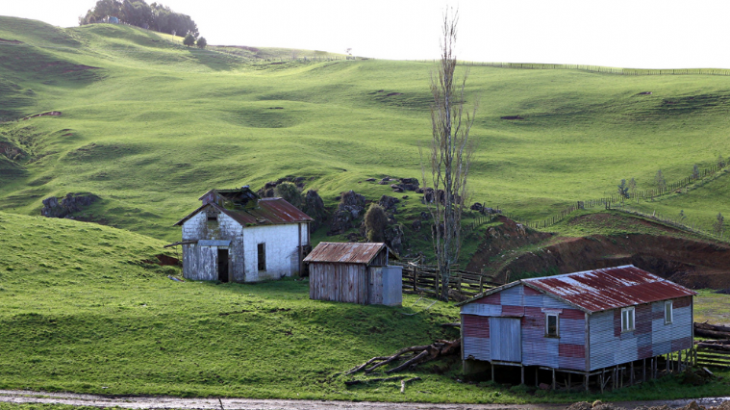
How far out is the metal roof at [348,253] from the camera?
40344mm

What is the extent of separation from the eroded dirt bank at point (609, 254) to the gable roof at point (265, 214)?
47.5 feet

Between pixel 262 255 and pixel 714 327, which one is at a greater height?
pixel 262 255

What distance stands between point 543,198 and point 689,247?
1503 cm

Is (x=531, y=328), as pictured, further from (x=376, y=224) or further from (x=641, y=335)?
(x=376, y=224)

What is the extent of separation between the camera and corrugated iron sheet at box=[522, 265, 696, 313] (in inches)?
1185

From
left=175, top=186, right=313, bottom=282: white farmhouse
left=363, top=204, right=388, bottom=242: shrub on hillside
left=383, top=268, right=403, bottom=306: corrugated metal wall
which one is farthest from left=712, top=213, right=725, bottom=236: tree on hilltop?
left=175, top=186, right=313, bottom=282: white farmhouse

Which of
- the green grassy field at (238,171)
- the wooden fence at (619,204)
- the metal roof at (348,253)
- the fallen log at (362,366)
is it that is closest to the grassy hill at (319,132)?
the green grassy field at (238,171)

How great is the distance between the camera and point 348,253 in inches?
1626

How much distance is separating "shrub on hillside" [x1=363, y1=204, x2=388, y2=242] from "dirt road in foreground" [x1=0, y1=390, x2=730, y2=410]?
29.1m

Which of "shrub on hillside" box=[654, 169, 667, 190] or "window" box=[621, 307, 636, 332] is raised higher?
"shrub on hillside" box=[654, 169, 667, 190]

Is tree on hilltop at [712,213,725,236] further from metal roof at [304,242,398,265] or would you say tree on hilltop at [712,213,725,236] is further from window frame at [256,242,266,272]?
window frame at [256,242,266,272]

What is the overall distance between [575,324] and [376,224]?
28.6 meters

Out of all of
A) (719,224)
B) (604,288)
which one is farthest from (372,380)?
(719,224)

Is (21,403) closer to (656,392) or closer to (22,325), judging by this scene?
(22,325)
